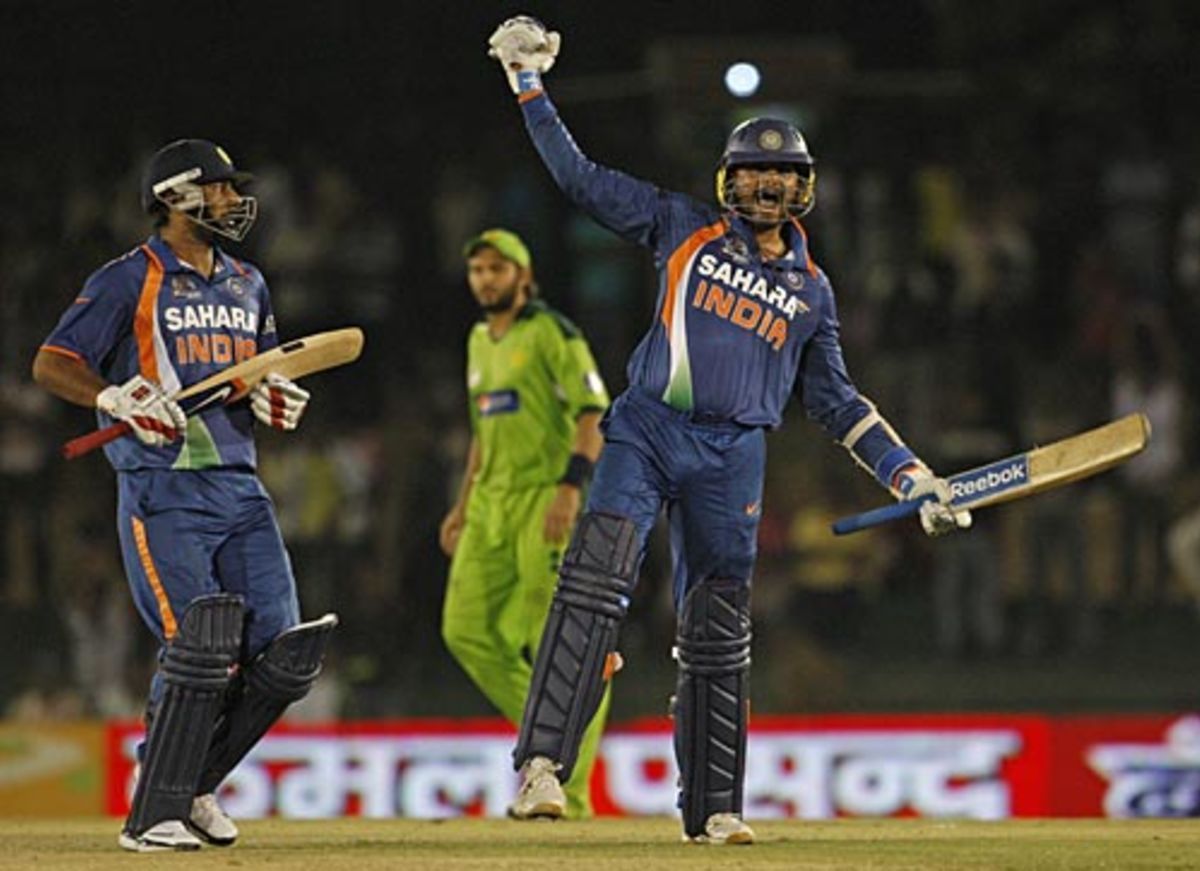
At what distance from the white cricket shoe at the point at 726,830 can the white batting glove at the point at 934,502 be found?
96 centimetres

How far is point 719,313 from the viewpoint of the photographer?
8016 millimetres

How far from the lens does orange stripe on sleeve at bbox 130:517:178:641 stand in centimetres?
787

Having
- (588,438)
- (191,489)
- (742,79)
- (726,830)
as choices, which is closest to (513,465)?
(588,438)

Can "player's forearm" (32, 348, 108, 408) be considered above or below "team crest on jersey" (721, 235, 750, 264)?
below

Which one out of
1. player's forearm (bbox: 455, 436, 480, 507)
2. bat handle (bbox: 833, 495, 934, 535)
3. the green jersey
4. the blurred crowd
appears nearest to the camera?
bat handle (bbox: 833, 495, 934, 535)

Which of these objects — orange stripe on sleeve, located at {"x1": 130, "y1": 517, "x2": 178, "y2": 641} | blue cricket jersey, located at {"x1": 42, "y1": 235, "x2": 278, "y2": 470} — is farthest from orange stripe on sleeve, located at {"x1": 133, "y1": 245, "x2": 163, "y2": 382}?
orange stripe on sleeve, located at {"x1": 130, "y1": 517, "x2": 178, "y2": 641}

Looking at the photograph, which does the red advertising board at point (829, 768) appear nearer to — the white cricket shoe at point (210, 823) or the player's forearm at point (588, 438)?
the player's forearm at point (588, 438)

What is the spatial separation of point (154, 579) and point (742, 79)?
715cm

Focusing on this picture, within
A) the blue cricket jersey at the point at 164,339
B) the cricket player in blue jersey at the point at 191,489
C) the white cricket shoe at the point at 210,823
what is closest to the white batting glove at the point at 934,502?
the cricket player in blue jersey at the point at 191,489

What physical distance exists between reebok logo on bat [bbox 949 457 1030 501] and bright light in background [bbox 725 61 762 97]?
6757 mm

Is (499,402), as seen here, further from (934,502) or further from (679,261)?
(934,502)

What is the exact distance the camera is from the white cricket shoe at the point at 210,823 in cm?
809

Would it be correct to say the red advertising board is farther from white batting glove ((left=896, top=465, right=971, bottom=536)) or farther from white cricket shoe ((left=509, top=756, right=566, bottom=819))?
white batting glove ((left=896, top=465, right=971, bottom=536))

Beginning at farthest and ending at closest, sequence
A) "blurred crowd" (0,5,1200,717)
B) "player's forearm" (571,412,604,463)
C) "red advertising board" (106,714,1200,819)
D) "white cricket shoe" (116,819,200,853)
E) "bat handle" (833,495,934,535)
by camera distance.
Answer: "blurred crowd" (0,5,1200,717) < "red advertising board" (106,714,1200,819) < "player's forearm" (571,412,604,463) < "bat handle" (833,495,934,535) < "white cricket shoe" (116,819,200,853)
